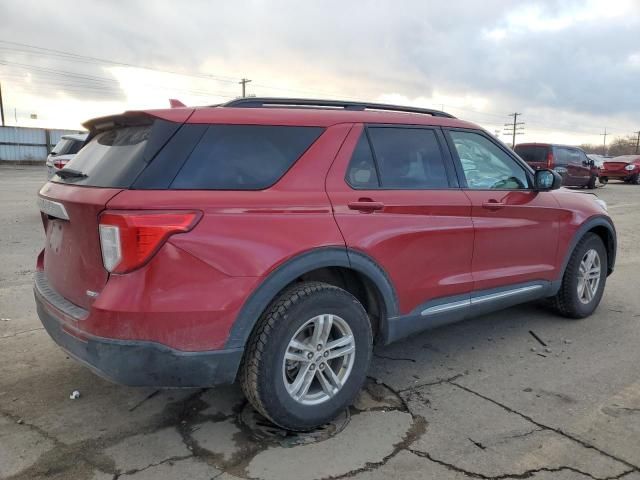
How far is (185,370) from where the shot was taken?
8.41 feet

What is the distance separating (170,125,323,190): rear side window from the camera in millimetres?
2650

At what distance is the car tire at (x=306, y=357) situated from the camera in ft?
8.93

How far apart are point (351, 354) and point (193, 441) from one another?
0.98m

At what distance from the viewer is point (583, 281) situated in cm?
495

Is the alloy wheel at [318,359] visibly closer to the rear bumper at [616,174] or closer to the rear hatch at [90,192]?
the rear hatch at [90,192]

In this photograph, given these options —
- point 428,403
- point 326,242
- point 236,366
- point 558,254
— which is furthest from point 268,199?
point 558,254

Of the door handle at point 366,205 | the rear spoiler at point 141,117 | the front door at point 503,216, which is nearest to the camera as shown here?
the rear spoiler at point 141,117

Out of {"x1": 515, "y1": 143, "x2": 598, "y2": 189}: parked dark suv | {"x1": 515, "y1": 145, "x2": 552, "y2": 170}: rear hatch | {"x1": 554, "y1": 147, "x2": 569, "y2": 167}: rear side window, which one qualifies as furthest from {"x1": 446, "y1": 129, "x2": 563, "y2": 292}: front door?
{"x1": 554, "y1": 147, "x2": 569, "y2": 167}: rear side window

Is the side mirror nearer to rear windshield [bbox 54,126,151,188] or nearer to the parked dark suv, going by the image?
rear windshield [bbox 54,126,151,188]

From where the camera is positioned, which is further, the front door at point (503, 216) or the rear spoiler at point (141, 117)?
the front door at point (503, 216)

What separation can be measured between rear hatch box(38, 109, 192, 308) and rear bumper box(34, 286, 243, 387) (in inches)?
9.9

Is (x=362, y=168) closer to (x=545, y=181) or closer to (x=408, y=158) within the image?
(x=408, y=158)

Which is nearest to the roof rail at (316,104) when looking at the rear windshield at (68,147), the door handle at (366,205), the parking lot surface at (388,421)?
the door handle at (366,205)

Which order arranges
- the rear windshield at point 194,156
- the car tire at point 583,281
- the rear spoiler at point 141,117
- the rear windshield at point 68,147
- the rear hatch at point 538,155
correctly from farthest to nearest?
1. the rear hatch at point 538,155
2. the rear windshield at point 68,147
3. the car tire at point 583,281
4. the rear spoiler at point 141,117
5. the rear windshield at point 194,156
